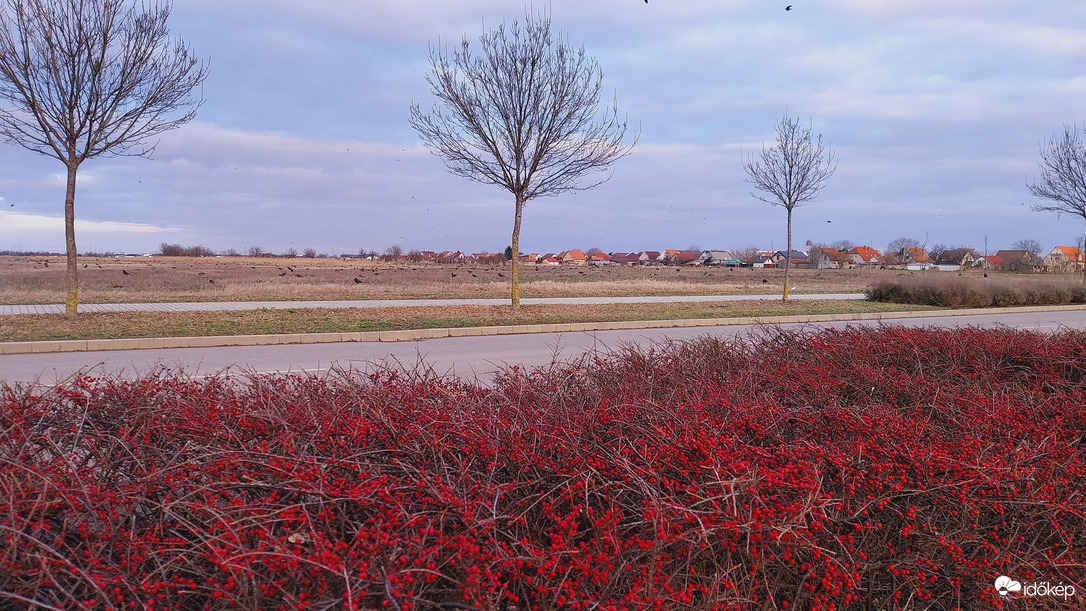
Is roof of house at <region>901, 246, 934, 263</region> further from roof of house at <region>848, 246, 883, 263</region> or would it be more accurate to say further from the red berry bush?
the red berry bush

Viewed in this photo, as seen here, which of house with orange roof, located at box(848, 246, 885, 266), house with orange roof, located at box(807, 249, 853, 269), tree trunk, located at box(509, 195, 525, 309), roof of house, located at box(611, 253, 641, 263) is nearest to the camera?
tree trunk, located at box(509, 195, 525, 309)

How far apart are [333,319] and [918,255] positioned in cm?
10174

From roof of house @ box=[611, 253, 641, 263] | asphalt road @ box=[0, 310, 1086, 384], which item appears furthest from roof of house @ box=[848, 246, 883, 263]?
asphalt road @ box=[0, 310, 1086, 384]

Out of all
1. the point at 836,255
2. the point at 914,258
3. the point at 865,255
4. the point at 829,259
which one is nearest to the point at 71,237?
the point at 914,258

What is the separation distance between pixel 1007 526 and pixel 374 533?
2102 mm

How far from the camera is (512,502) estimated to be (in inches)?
86.5

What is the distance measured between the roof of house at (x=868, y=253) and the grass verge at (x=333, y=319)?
103329 mm

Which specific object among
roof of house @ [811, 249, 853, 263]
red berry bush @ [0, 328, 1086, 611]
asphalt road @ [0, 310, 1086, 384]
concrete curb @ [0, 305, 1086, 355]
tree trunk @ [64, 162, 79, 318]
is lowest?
asphalt road @ [0, 310, 1086, 384]

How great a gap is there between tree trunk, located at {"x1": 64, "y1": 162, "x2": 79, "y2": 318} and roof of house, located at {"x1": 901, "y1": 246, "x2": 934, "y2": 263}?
10207 centimetres

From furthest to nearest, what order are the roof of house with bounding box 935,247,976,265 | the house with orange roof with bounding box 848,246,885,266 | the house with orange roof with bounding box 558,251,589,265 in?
the house with orange roof with bounding box 558,251,589,265
the house with orange roof with bounding box 848,246,885,266
the roof of house with bounding box 935,247,976,265

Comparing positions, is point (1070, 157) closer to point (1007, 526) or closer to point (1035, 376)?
point (1035, 376)

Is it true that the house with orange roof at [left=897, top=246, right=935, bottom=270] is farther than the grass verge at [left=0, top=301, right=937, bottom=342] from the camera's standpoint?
Yes

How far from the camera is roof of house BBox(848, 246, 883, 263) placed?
114 m

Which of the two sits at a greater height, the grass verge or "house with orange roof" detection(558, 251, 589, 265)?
"house with orange roof" detection(558, 251, 589, 265)
